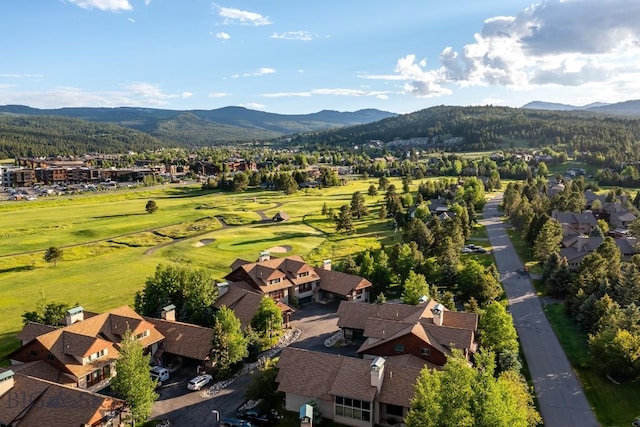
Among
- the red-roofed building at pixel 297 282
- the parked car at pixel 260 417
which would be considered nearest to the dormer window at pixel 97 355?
the parked car at pixel 260 417

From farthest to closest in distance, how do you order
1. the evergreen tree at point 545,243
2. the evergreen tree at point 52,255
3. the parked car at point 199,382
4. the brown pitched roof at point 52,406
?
the evergreen tree at point 52,255 < the evergreen tree at point 545,243 < the parked car at point 199,382 < the brown pitched roof at point 52,406

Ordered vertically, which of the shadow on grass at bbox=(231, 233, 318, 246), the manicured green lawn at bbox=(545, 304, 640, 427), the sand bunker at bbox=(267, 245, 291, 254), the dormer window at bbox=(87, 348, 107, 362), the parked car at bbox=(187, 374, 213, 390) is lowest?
the manicured green lawn at bbox=(545, 304, 640, 427)

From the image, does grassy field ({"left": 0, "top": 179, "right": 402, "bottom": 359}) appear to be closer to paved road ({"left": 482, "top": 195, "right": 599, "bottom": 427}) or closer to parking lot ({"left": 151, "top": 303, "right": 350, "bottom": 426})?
parking lot ({"left": 151, "top": 303, "right": 350, "bottom": 426})

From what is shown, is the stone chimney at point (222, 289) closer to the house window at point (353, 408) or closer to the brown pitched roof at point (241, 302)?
the brown pitched roof at point (241, 302)

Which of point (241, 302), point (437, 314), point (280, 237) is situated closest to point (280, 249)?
point (280, 237)

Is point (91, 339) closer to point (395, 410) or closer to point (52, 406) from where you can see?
point (52, 406)

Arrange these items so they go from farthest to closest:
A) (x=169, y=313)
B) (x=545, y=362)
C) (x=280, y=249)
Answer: (x=280, y=249)
(x=169, y=313)
(x=545, y=362)

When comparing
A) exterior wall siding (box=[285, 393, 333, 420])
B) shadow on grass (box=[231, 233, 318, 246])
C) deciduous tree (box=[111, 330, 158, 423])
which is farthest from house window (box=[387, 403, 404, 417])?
shadow on grass (box=[231, 233, 318, 246])
